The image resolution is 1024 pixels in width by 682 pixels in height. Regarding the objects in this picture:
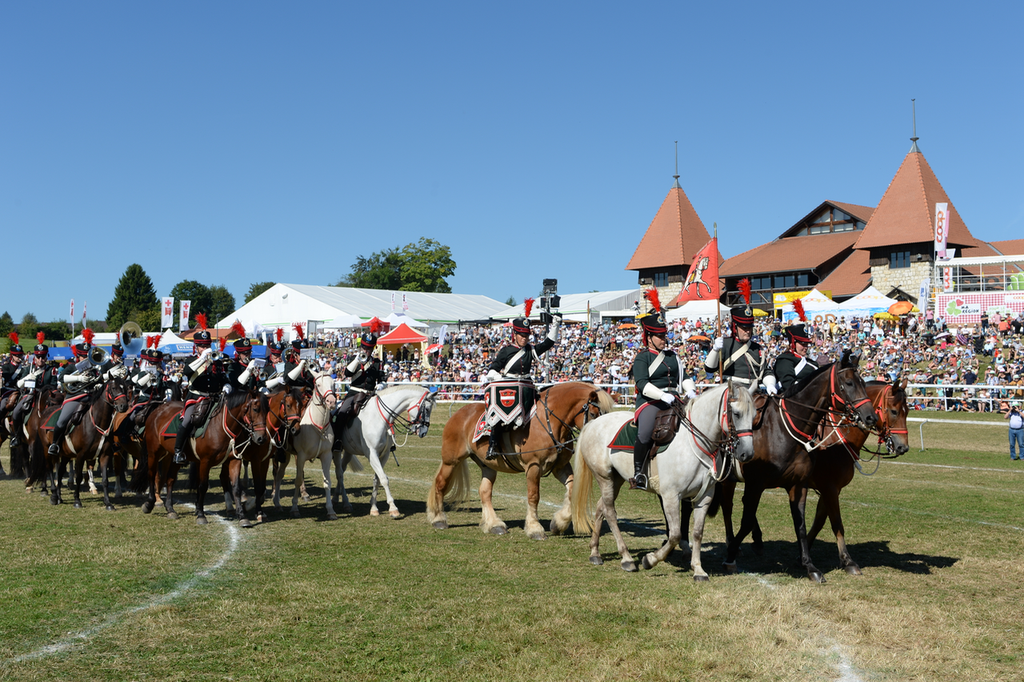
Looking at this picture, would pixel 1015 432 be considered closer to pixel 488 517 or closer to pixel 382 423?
pixel 488 517

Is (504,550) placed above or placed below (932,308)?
below

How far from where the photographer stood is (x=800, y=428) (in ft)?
31.0

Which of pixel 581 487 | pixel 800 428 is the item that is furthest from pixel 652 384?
pixel 581 487

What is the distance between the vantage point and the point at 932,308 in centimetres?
4816

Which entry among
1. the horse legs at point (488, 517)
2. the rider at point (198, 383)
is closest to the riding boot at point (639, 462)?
the horse legs at point (488, 517)

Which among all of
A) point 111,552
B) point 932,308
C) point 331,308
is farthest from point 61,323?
point 111,552

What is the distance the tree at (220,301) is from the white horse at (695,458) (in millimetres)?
154459

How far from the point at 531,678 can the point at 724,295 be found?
68006 mm

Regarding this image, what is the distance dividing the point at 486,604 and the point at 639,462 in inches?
95.5

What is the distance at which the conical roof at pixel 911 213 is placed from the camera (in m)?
60.8

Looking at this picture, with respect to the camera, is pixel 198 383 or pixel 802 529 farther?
pixel 198 383

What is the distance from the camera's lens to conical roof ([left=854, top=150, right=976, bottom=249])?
60.8 meters

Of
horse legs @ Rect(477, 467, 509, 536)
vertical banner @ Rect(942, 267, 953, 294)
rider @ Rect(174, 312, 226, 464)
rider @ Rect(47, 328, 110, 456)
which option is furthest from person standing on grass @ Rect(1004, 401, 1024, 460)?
vertical banner @ Rect(942, 267, 953, 294)

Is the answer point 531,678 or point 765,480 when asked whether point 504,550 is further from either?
point 531,678
